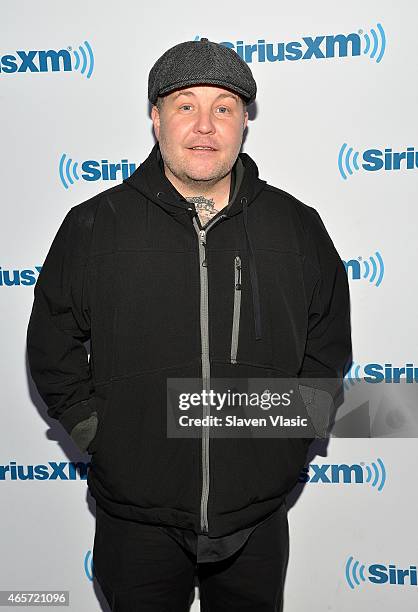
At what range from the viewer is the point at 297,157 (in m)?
2.04

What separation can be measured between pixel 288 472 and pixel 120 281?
67 cm

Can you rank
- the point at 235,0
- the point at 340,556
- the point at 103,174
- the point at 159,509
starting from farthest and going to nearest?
the point at 340,556 < the point at 103,174 < the point at 235,0 < the point at 159,509

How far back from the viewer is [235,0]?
6.45ft

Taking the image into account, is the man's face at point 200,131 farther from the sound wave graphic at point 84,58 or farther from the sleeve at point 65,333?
the sound wave graphic at point 84,58

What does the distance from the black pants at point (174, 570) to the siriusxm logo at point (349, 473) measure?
387mm

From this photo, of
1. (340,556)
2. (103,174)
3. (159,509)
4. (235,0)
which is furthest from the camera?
(340,556)

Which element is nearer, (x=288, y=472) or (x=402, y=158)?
(x=288, y=472)

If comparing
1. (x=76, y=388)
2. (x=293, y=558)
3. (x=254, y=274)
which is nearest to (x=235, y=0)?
(x=254, y=274)

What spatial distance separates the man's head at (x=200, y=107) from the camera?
1616mm

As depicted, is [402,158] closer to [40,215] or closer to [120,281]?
[120,281]

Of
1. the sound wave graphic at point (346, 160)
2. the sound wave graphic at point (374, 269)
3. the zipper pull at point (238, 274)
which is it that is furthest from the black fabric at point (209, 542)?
the sound wave graphic at point (374, 269)

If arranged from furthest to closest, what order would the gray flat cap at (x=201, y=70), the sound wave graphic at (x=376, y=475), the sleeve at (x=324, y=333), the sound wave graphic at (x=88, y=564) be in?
the sound wave graphic at (x=88, y=564)
the sound wave graphic at (x=376, y=475)
the sleeve at (x=324, y=333)
the gray flat cap at (x=201, y=70)

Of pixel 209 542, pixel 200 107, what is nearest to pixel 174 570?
pixel 209 542

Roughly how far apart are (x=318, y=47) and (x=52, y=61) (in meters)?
0.83
